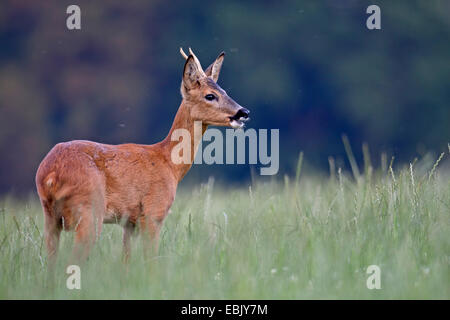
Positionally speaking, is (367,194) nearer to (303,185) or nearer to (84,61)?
(303,185)

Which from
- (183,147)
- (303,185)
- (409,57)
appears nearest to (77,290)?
(183,147)

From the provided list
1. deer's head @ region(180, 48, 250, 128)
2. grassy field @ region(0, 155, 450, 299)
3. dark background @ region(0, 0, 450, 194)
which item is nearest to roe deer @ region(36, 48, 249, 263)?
deer's head @ region(180, 48, 250, 128)

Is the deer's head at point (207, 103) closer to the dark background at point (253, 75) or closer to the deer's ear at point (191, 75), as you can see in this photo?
the deer's ear at point (191, 75)


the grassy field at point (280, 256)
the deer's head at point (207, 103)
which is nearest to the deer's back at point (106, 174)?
the grassy field at point (280, 256)

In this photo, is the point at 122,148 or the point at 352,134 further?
the point at 352,134

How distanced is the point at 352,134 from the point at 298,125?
5.15ft

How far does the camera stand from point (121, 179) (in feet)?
18.5

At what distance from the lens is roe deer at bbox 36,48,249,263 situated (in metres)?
5.16

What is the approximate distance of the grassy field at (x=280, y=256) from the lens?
15.4 ft

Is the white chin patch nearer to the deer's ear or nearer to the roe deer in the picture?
the roe deer

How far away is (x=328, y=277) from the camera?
15.9 ft

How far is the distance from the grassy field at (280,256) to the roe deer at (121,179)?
0.16 metres

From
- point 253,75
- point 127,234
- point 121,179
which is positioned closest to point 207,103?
point 121,179
